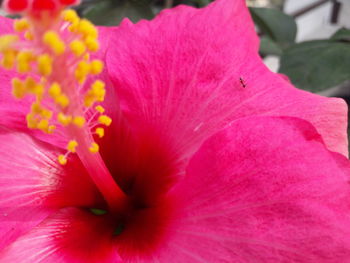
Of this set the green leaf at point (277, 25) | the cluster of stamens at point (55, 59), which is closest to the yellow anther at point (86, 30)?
the cluster of stamens at point (55, 59)

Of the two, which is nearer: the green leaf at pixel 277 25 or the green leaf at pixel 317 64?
the green leaf at pixel 317 64

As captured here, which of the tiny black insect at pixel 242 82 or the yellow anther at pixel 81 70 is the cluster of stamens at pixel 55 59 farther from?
the tiny black insect at pixel 242 82

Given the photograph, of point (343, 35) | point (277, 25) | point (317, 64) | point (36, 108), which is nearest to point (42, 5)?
point (36, 108)

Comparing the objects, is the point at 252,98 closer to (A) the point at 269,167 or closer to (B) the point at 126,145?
(A) the point at 269,167

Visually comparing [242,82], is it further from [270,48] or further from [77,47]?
[270,48]

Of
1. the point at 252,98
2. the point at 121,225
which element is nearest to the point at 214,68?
the point at 252,98

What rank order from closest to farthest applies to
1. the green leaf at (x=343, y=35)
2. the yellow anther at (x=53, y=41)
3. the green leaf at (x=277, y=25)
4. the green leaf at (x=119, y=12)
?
the yellow anther at (x=53, y=41) → the green leaf at (x=343, y=35) → the green leaf at (x=119, y=12) → the green leaf at (x=277, y=25)

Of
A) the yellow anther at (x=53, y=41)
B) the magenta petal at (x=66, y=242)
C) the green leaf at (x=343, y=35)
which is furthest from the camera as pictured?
the green leaf at (x=343, y=35)

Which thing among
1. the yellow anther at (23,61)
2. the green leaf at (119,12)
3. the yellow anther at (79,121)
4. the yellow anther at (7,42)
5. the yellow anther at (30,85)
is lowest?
the green leaf at (119,12)

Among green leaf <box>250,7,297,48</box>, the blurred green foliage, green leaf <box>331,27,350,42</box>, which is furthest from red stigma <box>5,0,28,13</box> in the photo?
green leaf <box>250,7,297,48</box>
